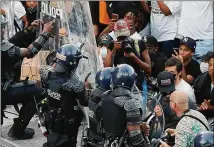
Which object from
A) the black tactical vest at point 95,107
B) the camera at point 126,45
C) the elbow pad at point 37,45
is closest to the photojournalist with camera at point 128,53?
the camera at point 126,45

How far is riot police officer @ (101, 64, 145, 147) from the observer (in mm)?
6812

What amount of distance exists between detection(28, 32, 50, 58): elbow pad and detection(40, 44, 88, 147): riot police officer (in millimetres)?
1208

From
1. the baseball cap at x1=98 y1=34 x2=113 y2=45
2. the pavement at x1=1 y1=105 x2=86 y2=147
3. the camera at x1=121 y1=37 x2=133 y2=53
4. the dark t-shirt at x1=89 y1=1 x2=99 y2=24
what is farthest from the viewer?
the dark t-shirt at x1=89 y1=1 x2=99 y2=24

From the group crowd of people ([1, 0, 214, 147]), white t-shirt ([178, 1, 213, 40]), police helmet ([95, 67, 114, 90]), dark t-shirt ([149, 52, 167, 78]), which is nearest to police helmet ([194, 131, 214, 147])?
crowd of people ([1, 0, 214, 147])

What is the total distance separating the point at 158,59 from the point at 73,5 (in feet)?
5.28

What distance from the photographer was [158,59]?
9.90 meters

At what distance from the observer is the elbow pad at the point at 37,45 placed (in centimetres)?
938

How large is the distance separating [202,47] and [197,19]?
45 centimetres

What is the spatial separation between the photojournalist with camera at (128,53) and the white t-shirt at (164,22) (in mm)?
1383

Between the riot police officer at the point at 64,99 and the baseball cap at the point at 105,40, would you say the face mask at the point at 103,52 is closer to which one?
the baseball cap at the point at 105,40

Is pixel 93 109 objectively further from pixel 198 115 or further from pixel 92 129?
pixel 198 115

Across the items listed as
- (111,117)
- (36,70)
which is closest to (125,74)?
(111,117)

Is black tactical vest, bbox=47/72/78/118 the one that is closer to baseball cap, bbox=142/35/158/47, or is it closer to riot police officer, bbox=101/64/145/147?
riot police officer, bbox=101/64/145/147

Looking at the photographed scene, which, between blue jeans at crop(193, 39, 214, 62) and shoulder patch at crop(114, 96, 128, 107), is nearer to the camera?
shoulder patch at crop(114, 96, 128, 107)
